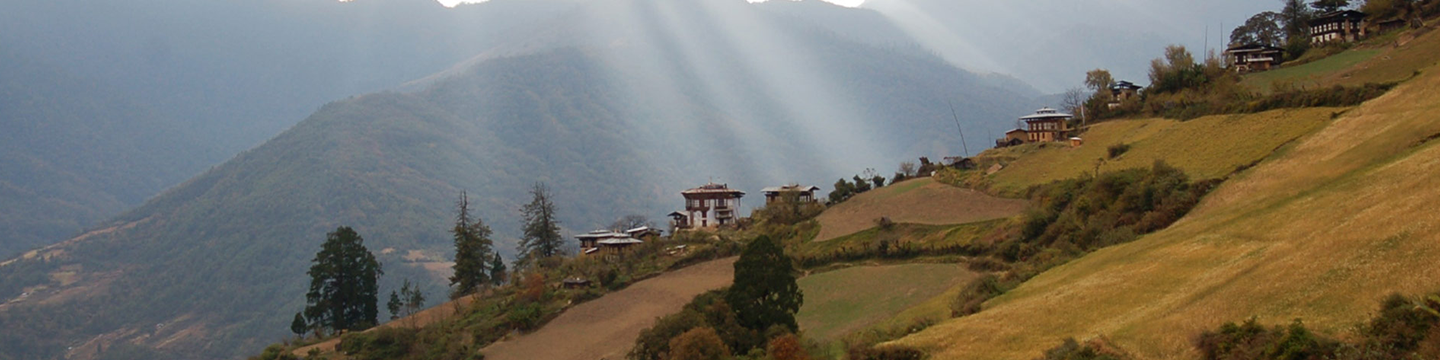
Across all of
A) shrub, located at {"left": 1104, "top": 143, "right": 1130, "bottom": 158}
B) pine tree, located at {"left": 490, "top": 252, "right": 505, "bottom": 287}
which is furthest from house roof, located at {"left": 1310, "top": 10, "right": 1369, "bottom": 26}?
pine tree, located at {"left": 490, "top": 252, "right": 505, "bottom": 287}

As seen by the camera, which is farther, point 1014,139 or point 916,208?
point 1014,139

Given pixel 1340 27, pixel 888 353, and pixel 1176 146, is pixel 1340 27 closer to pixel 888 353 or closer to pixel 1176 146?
pixel 1176 146

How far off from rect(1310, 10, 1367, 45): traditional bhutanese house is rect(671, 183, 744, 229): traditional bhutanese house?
41.2 meters

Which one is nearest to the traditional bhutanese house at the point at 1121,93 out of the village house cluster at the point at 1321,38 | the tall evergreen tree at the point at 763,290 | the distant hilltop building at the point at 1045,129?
the distant hilltop building at the point at 1045,129

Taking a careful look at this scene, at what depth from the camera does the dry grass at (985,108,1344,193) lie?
132 ft

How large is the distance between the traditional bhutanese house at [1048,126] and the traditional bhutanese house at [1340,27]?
610 inches

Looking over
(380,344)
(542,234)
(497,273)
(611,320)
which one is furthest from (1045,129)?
(380,344)

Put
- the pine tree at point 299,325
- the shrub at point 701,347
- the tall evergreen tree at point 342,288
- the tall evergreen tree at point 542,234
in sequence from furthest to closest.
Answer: the tall evergreen tree at point 542,234
the tall evergreen tree at point 342,288
the pine tree at point 299,325
the shrub at point 701,347

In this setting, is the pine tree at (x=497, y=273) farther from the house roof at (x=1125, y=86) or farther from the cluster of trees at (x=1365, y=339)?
the cluster of trees at (x=1365, y=339)

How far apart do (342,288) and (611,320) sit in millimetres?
22616

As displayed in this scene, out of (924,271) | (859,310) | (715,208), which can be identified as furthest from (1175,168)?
(715,208)

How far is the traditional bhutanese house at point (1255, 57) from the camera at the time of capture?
6300 cm

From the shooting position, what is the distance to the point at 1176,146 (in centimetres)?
4719

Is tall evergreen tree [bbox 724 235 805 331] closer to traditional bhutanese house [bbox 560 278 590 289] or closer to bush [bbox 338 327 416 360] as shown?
traditional bhutanese house [bbox 560 278 590 289]
